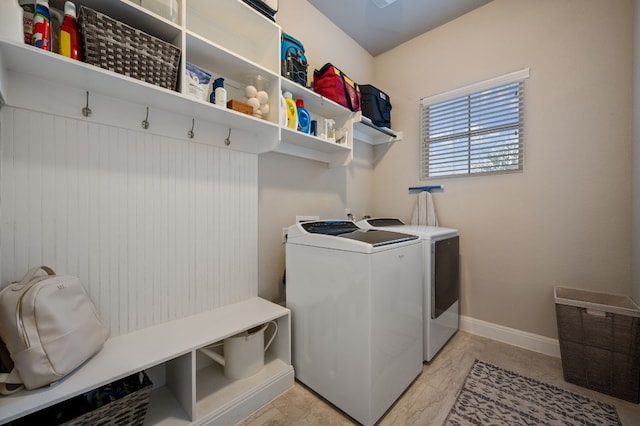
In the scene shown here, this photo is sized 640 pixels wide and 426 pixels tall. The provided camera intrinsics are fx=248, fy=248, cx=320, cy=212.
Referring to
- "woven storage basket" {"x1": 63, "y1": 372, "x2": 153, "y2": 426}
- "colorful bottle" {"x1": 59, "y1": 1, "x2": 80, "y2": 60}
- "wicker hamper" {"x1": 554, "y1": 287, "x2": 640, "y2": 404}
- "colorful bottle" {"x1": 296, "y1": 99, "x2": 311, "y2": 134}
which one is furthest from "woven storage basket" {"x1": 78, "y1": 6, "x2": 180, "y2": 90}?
"wicker hamper" {"x1": 554, "y1": 287, "x2": 640, "y2": 404}

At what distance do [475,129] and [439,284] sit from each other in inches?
57.2

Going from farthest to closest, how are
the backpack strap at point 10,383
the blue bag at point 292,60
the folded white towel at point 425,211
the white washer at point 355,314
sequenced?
the folded white towel at point 425,211
the blue bag at point 292,60
the white washer at point 355,314
the backpack strap at point 10,383

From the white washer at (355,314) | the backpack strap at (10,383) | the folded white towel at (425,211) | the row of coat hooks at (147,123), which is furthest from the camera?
the folded white towel at (425,211)

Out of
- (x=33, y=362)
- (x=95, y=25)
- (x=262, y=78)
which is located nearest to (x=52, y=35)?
(x=95, y=25)

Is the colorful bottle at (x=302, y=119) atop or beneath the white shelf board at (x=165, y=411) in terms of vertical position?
atop

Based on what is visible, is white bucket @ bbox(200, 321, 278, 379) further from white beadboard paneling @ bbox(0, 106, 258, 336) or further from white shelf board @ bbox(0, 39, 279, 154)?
white shelf board @ bbox(0, 39, 279, 154)

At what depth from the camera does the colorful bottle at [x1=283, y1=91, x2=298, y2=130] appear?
1658mm

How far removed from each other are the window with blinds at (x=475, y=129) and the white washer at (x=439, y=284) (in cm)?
67

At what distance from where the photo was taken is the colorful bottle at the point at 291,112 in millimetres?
1658

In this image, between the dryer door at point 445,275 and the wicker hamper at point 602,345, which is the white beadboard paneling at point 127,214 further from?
the wicker hamper at point 602,345

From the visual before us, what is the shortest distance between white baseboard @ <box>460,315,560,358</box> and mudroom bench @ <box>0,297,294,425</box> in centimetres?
170

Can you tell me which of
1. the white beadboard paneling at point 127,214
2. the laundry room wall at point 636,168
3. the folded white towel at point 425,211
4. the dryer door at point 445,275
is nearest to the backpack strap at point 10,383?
the white beadboard paneling at point 127,214

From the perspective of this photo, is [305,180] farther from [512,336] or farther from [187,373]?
[512,336]

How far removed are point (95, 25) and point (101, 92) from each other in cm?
29
